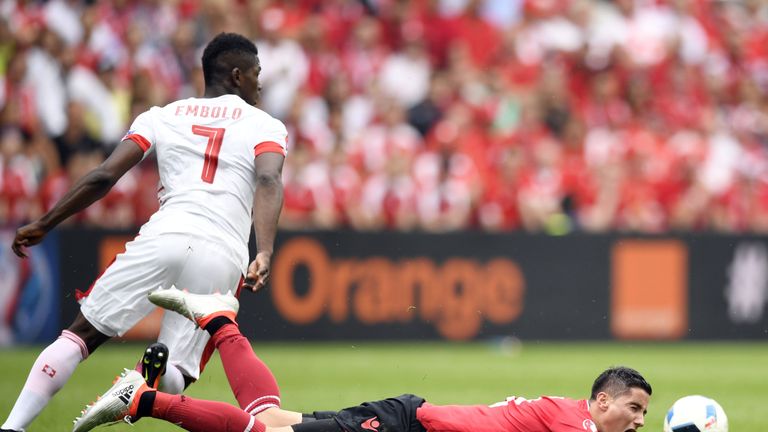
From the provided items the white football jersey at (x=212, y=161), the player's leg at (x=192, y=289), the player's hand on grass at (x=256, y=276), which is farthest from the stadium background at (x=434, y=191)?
the player's hand on grass at (x=256, y=276)

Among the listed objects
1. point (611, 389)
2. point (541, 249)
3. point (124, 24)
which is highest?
point (124, 24)

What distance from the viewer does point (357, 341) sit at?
15.2m

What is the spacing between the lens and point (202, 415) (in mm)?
6125

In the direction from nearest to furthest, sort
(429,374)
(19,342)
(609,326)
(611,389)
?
(611,389) < (429,374) < (19,342) < (609,326)

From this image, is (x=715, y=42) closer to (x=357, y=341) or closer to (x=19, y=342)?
(x=357, y=341)

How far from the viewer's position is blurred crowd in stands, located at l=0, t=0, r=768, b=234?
1454 centimetres

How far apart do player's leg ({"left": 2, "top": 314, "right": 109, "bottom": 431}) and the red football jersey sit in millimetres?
1756

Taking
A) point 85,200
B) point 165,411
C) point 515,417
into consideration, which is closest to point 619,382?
point 515,417

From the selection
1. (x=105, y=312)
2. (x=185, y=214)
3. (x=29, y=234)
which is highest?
→ (x=185, y=214)

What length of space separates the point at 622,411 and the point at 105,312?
8.65ft

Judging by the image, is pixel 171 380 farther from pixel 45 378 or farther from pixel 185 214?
pixel 185 214

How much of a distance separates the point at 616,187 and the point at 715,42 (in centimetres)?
487

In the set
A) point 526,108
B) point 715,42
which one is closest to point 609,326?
point 526,108

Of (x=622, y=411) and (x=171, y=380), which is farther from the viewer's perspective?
(x=171, y=380)
